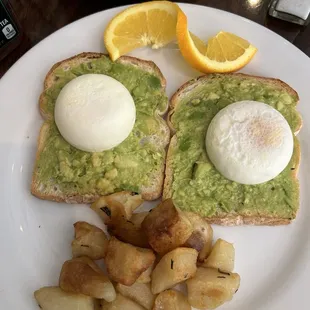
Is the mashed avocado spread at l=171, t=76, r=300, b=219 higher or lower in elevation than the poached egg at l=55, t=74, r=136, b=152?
lower

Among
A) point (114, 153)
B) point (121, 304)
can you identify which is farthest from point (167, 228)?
point (114, 153)

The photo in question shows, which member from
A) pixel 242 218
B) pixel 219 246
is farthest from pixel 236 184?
pixel 219 246

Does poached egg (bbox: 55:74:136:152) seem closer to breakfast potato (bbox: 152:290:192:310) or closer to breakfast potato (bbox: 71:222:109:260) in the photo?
breakfast potato (bbox: 71:222:109:260)

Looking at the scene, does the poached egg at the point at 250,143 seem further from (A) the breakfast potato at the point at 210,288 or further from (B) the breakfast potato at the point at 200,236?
(A) the breakfast potato at the point at 210,288

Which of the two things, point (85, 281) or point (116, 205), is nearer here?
point (85, 281)

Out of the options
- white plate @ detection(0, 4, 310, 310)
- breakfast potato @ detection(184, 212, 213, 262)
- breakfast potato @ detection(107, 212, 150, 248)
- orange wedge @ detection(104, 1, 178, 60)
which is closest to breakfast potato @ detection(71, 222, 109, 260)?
breakfast potato @ detection(107, 212, 150, 248)

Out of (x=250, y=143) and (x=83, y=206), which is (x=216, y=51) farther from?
(x=83, y=206)

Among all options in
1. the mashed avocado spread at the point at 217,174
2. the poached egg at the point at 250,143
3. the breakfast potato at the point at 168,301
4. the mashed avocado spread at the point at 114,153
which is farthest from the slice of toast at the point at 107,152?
the breakfast potato at the point at 168,301
